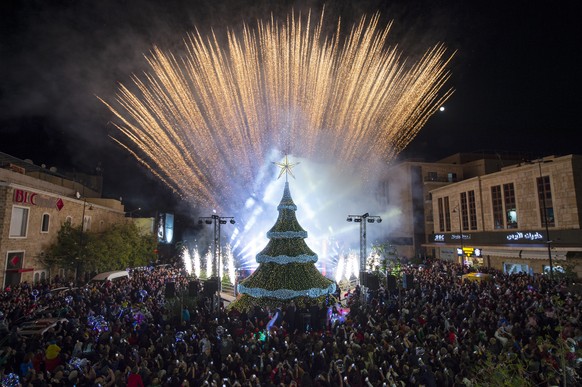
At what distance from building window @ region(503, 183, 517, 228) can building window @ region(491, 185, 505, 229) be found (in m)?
0.72

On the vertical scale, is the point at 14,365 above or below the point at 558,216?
below

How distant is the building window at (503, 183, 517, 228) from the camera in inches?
1329

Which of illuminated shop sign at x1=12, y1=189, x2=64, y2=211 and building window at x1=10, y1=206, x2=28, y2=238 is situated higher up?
illuminated shop sign at x1=12, y1=189, x2=64, y2=211

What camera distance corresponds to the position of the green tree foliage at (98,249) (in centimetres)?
2989

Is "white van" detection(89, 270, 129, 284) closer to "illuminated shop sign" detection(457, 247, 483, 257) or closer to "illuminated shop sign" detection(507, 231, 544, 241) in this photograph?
"illuminated shop sign" detection(457, 247, 483, 257)

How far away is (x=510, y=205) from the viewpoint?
112ft

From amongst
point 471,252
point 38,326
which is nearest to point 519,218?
point 471,252

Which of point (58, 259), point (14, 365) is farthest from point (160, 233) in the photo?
point (14, 365)

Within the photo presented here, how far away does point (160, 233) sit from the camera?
58.4m

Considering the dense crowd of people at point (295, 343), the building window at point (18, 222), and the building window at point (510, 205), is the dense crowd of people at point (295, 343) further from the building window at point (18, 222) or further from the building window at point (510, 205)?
the building window at point (510, 205)

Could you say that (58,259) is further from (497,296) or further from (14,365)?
(497,296)

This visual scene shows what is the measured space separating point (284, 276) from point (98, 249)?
22.8 metres

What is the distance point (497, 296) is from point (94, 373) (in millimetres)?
17944

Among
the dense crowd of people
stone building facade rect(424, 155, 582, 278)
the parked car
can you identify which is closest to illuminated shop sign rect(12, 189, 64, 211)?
the dense crowd of people
